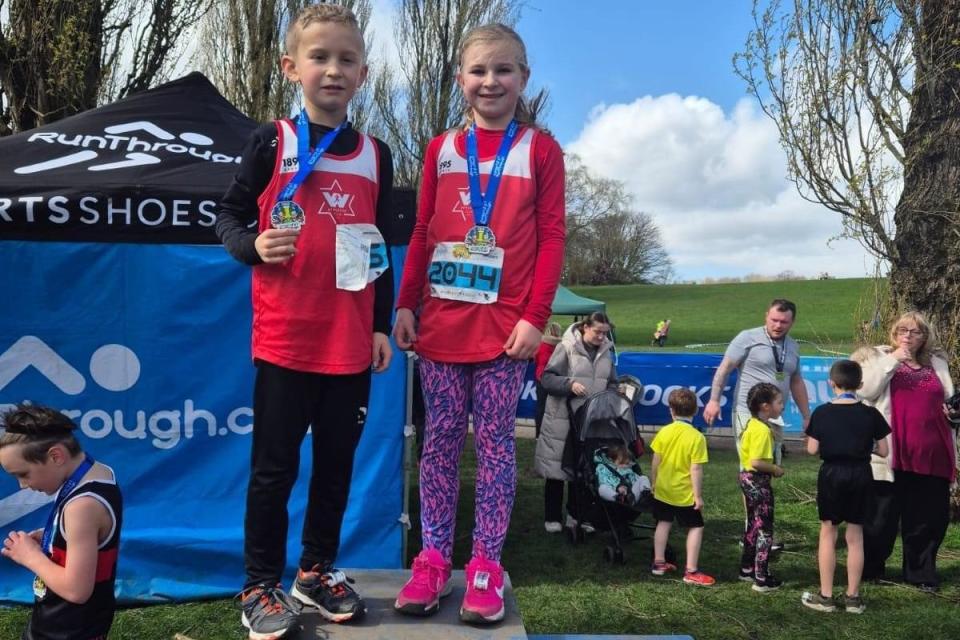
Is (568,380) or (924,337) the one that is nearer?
(924,337)

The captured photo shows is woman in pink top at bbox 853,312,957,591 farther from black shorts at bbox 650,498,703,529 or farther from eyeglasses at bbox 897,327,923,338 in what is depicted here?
black shorts at bbox 650,498,703,529

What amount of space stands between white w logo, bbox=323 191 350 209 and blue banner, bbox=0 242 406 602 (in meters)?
2.03

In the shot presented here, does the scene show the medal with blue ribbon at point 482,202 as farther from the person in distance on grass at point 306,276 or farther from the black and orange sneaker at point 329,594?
the black and orange sneaker at point 329,594

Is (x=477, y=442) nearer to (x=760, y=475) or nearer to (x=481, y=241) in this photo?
(x=481, y=241)

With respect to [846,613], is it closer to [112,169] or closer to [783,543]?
[783,543]

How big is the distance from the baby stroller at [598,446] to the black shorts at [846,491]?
52.5 inches

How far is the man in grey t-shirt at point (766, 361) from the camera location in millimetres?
5617

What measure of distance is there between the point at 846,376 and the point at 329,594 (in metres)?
3.41

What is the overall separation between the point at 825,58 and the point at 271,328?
626 centimetres

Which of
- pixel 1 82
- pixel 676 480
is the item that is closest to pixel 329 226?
pixel 676 480

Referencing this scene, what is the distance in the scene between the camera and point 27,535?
2373 millimetres

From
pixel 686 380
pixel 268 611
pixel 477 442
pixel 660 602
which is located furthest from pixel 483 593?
pixel 686 380

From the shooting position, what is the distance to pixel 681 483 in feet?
16.4

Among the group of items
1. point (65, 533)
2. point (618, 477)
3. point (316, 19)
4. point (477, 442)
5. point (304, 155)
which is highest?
point (316, 19)
